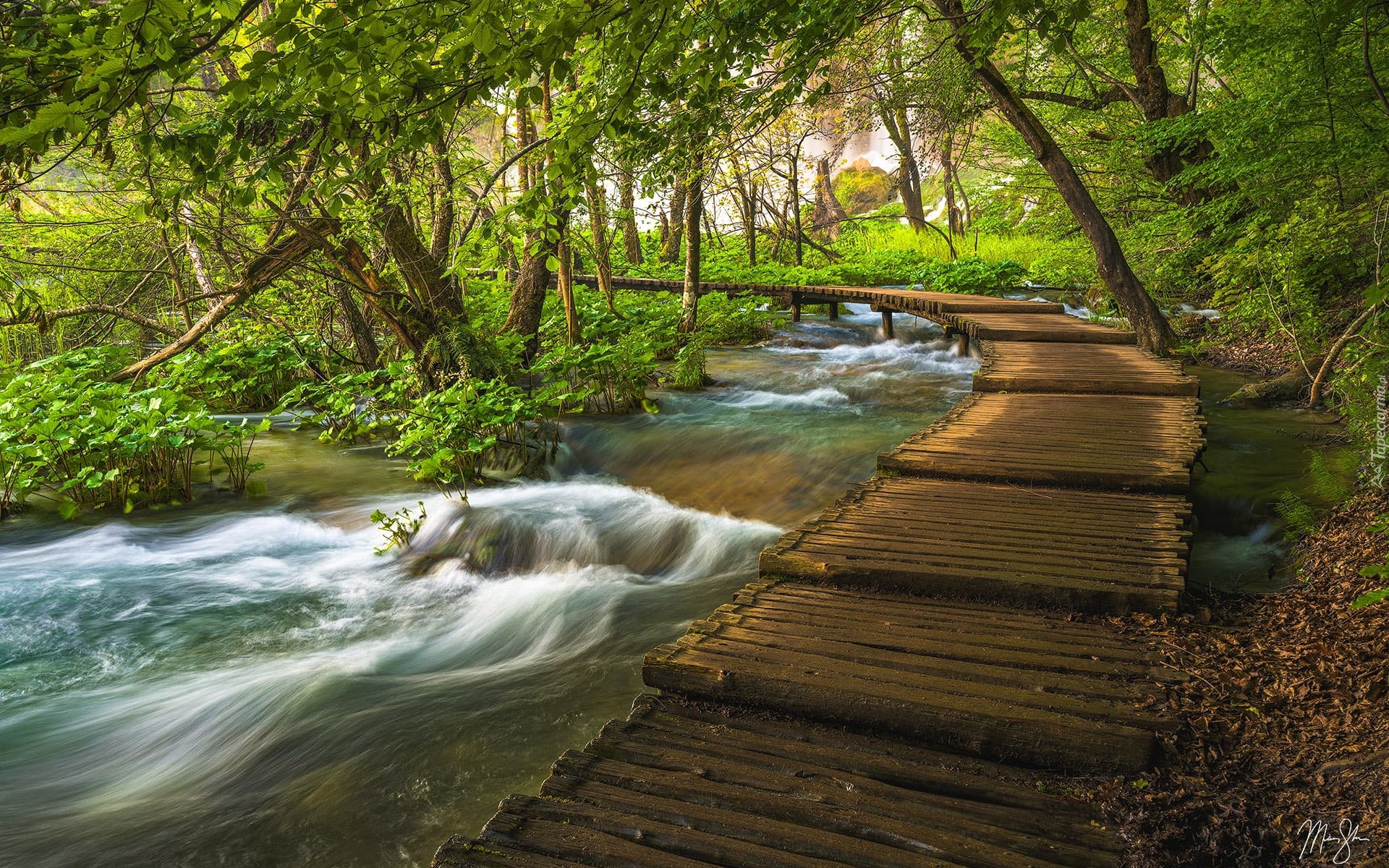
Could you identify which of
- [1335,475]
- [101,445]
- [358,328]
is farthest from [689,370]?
[1335,475]

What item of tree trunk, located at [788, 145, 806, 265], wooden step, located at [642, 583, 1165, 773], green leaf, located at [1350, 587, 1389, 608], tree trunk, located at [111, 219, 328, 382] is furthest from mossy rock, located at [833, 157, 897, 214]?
green leaf, located at [1350, 587, 1389, 608]

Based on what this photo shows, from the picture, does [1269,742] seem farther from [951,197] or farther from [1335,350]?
[951,197]

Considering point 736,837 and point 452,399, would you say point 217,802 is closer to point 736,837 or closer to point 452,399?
point 736,837

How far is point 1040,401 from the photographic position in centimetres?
647

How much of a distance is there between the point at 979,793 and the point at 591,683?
271 centimetres

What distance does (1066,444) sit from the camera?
5008mm

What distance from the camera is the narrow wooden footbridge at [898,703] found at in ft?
6.44

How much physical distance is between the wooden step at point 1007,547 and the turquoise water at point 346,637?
1.49 m

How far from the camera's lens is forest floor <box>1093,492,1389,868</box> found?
77.3 inches

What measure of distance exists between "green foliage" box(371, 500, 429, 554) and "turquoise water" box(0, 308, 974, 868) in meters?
0.09

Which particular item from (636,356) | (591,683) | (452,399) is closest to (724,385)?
(636,356)

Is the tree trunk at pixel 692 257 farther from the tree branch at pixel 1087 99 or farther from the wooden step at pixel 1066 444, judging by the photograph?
the wooden step at pixel 1066 444

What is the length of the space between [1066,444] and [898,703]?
3.18 meters

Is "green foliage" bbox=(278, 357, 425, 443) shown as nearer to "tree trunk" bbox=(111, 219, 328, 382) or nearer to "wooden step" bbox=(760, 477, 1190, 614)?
"tree trunk" bbox=(111, 219, 328, 382)
